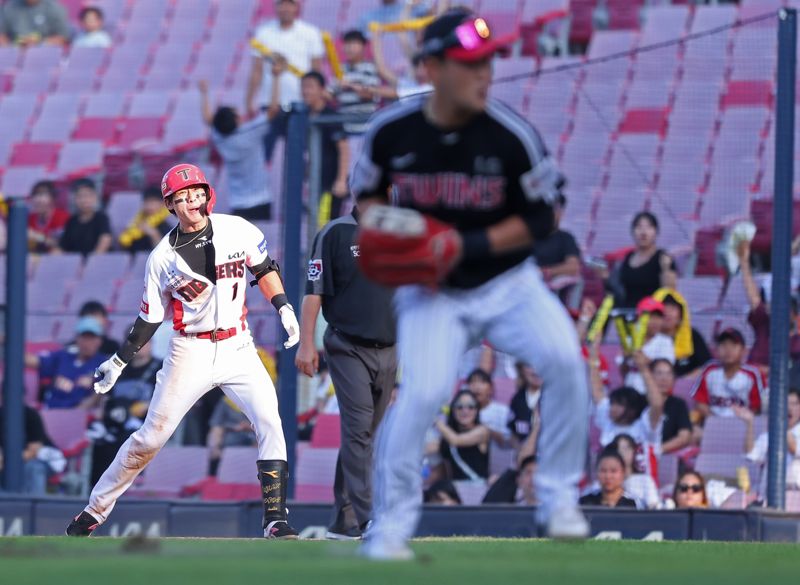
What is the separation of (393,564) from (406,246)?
41.2 inches

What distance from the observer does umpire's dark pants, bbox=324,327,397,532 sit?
868 cm

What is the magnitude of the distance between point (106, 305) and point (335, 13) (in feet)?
20.2

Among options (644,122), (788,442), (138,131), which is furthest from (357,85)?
(138,131)

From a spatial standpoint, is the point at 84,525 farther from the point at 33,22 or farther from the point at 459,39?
the point at 33,22

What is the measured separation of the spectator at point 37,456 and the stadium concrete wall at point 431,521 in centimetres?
55

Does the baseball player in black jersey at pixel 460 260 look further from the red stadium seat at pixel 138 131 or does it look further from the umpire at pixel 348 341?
the red stadium seat at pixel 138 131

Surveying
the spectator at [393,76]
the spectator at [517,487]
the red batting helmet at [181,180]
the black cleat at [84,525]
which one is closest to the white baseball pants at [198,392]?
the black cleat at [84,525]

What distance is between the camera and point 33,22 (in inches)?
808

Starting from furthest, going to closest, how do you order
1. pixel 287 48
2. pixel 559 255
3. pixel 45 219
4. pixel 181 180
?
pixel 287 48 → pixel 45 219 → pixel 559 255 → pixel 181 180

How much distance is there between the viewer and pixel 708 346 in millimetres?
10906

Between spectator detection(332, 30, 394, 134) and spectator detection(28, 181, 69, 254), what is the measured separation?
7.97 feet

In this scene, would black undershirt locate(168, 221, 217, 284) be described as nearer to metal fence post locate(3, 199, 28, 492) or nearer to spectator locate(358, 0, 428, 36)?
metal fence post locate(3, 199, 28, 492)

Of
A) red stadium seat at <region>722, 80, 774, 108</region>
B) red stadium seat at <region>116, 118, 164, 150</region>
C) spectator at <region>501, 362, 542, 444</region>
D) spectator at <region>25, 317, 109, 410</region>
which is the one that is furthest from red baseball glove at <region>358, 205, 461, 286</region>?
red stadium seat at <region>116, 118, 164, 150</region>

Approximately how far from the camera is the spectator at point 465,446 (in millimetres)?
11070
